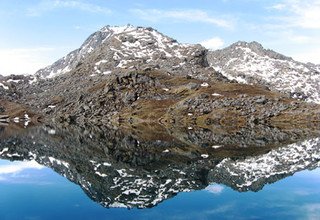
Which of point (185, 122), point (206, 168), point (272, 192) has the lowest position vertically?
point (272, 192)

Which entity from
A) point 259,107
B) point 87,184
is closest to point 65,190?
point 87,184

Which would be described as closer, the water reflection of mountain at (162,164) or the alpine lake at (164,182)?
the alpine lake at (164,182)

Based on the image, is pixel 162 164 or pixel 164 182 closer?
pixel 164 182

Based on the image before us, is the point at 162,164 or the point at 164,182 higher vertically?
the point at 162,164

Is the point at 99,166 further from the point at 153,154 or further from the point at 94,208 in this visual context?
the point at 94,208
